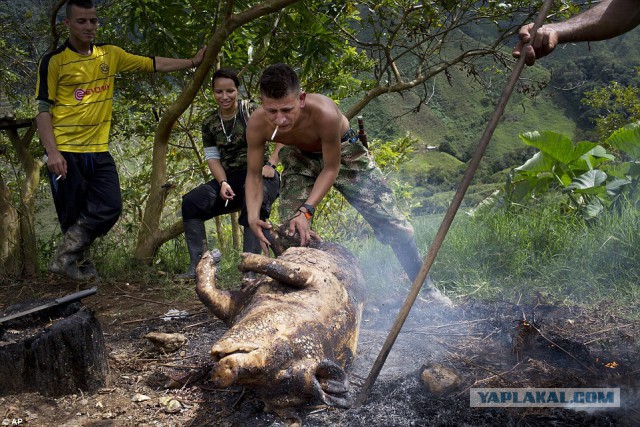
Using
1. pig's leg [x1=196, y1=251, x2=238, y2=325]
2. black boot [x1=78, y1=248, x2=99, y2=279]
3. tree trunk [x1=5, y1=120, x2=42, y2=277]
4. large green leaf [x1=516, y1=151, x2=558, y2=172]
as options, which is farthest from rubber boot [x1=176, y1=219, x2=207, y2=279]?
large green leaf [x1=516, y1=151, x2=558, y2=172]

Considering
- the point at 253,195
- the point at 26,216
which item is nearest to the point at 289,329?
the point at 253,195

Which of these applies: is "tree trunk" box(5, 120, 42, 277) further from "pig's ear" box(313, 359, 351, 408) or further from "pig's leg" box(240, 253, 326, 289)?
"pig's ear" box(313, 359, 351, 408)

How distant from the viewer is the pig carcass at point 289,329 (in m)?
2.61

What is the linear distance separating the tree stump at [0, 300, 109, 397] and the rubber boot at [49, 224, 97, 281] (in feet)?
6.28

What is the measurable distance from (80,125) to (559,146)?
15.9 feet

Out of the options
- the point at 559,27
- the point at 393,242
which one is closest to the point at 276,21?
the point at 393,242

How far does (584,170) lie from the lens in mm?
6281

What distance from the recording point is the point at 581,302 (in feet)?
15.5

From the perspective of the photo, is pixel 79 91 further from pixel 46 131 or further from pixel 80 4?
pixel 80 4

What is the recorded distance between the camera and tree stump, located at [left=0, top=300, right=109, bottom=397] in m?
3.13

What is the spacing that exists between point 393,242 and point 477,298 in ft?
3.02

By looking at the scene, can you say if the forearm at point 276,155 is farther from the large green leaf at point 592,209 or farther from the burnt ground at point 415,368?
the large green leaf at point 592,209

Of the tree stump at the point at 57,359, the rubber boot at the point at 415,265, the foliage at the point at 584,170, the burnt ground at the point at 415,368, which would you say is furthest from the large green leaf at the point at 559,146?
the tree stump at the point at 57,359

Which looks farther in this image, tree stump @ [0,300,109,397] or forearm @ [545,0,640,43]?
forearm @ [545,0,640,43]
